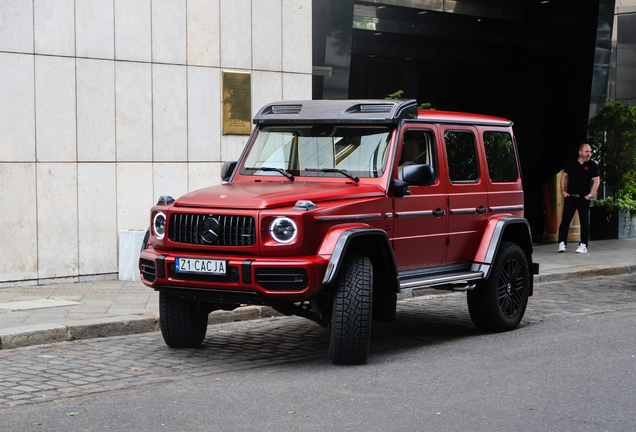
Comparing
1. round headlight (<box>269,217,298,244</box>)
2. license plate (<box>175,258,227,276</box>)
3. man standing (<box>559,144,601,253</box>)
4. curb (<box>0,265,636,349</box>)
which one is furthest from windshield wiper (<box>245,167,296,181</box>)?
man standing (<box>559,144,601,253</box>)

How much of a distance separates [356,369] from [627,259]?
9.55 metres

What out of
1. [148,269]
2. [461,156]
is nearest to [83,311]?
[148,269]

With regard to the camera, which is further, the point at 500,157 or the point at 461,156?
the point at 500,157

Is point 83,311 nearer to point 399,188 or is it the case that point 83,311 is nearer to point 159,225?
point 159,225

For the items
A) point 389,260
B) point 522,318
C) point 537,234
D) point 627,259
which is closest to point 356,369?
A: point 389,260

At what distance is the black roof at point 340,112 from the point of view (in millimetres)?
7047

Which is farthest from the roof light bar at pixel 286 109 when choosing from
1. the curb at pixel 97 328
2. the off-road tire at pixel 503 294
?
the off-road tire at pixel 503 294

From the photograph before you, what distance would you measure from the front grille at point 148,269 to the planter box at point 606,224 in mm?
13751

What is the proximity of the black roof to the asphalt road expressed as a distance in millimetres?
2011

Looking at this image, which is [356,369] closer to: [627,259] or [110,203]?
[110,203]

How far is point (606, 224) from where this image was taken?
18.2 m

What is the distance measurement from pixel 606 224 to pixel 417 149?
483 inches

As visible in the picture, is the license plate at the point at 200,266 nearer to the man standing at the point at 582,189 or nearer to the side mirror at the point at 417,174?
the side mirror at the point at 417,174

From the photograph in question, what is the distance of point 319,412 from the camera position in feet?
16.4
